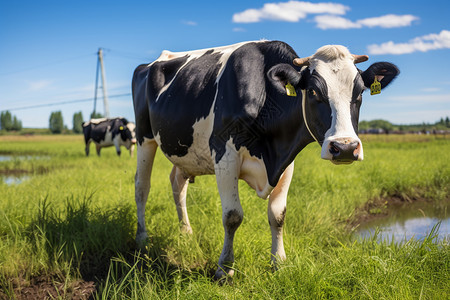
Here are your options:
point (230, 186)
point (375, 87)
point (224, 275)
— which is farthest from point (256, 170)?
point (375, 87)

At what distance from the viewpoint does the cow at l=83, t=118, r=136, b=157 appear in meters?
15.8

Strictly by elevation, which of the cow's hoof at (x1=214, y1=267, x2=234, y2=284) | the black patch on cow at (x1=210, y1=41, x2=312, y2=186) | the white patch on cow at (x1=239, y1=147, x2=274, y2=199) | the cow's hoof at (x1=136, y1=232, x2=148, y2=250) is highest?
the black patch on cow at (x1=210, y1=41, x2=312, y2=186)

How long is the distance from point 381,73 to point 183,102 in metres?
1.83

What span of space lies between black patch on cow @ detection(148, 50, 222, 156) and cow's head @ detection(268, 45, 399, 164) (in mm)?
946

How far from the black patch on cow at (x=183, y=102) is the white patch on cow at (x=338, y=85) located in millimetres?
1121

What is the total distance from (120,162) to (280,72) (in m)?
10.5

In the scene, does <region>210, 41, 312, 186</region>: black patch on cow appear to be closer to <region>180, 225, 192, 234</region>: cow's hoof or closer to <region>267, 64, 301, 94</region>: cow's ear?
<region>267, 64, 301, 94</region>: cow's ear

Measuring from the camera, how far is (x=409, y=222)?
6.44m

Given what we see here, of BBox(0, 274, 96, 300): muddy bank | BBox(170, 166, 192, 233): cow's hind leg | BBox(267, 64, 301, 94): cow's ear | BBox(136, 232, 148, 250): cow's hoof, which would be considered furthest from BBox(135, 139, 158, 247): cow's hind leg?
BBox(267, 64, 301, 94): cow's ear

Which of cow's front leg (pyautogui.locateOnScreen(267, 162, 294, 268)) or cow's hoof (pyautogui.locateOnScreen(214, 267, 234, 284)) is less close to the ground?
cow's front leg (pyautogui.locateOnScreen(267, 162, 294, 268))

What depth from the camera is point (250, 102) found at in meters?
3.15

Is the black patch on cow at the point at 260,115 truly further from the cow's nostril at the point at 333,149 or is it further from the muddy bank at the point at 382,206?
the muddy bank at the point at 382,206

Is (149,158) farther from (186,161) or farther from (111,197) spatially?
(111,197)

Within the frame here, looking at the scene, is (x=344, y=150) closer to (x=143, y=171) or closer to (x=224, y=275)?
(x=224, y=275)
